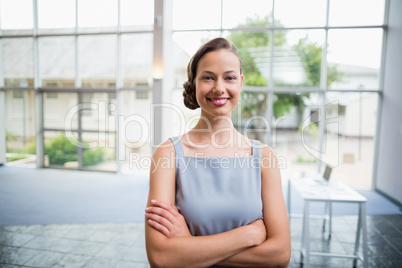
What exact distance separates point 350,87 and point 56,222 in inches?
252

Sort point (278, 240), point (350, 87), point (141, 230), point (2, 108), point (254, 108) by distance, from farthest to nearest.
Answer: point (2, 108) → point (254, 108) → point (350, 87) → point (141, 230) → point (278, 240)

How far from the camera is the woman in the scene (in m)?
0.90

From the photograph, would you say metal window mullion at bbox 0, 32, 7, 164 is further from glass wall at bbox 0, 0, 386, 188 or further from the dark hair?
the dark hair

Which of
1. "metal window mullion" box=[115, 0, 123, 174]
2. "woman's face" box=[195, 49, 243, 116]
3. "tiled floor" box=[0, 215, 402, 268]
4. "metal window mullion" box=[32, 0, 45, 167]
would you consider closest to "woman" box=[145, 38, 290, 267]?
"woman's face" box=[195, 49, 243, 116]

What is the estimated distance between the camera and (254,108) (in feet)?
20.5

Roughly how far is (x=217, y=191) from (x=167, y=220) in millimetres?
209

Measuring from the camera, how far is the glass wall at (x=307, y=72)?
5.76m

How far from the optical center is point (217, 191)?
96 centimetres

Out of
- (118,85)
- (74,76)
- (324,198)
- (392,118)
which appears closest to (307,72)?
(392,118)

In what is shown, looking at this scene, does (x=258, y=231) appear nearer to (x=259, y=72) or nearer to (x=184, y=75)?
(x=259, y=72)

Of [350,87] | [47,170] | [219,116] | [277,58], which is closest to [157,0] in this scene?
[277,58]

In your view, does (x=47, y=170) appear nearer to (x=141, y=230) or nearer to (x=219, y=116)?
(x=141, y=230)

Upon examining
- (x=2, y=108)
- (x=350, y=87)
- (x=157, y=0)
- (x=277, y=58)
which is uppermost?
(x=157, y=0)

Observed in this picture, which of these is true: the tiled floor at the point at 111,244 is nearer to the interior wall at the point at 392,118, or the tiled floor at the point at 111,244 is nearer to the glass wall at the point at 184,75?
the interior wall at the point at 392,118
